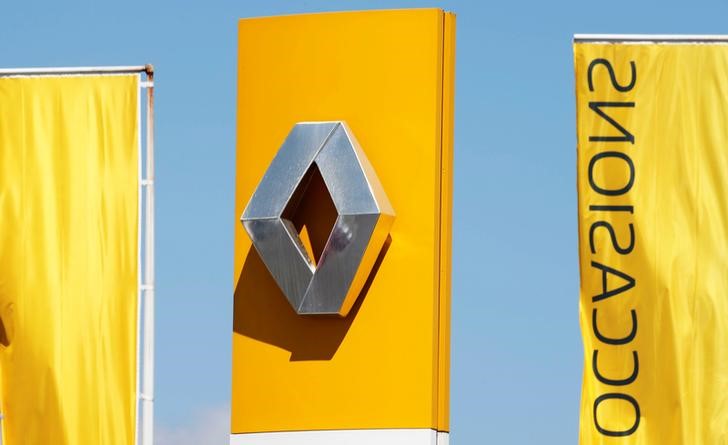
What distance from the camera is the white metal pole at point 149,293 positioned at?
17.0 metres

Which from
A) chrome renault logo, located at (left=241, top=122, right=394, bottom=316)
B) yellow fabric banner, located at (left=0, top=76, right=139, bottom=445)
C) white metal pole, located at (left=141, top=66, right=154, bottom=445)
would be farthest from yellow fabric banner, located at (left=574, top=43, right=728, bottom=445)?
yellow fabric banner, located at (left=0, top=76, right=139, bottom=445)

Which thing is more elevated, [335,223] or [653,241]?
[335,223]

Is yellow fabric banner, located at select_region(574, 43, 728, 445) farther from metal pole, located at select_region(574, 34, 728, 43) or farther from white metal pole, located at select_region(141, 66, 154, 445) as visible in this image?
white metal pole, located at select_region(141, 66, 154, 445)

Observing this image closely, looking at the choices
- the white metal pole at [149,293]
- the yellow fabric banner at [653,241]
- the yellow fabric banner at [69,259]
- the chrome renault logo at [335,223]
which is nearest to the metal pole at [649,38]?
the yellow fabric banner at [653,241]

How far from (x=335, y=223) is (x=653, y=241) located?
2718mm

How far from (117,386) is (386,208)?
2875mm

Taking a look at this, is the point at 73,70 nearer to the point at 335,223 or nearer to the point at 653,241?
the point at 335,223

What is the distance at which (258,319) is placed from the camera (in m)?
17.0

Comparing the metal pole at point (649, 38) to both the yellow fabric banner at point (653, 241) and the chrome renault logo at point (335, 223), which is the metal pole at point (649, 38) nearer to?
the yellow fabric banner at point (653, 241)

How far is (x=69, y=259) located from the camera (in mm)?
17328

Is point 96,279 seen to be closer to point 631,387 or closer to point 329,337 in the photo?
point 329,337

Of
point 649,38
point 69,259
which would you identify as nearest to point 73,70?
point 69,259

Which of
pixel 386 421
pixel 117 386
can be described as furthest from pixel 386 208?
pixel 117 386

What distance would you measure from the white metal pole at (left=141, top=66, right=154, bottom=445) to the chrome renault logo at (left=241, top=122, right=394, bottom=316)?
3.11 ft
